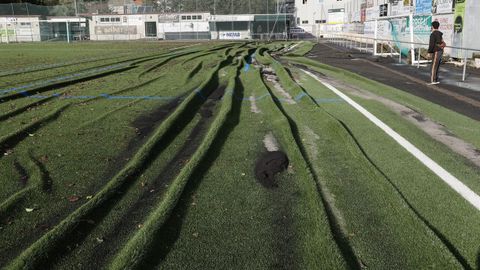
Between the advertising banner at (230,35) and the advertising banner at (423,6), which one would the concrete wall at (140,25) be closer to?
the advertising banner at (230,35)

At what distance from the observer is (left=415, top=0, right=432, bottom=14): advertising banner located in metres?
24.1

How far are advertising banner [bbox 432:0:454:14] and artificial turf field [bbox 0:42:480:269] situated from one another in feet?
51.6

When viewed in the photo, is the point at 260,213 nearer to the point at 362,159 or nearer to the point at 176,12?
the point at 362,159

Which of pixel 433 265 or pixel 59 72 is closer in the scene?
pixel 433 265

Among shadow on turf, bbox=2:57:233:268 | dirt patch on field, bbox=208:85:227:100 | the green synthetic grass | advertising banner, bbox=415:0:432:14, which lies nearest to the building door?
advertising banner, bbox=415:0:432:14

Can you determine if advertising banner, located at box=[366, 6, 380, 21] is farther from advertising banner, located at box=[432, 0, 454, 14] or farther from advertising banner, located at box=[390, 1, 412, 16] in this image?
advertising banner, located at box=[432, 0, 454, 14]

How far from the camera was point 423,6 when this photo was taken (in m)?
24.7

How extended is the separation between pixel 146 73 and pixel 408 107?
1026 cm

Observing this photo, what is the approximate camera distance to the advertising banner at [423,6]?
24.1m

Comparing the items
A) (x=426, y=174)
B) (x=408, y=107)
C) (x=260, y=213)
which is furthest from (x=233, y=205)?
(x=408, y=107)

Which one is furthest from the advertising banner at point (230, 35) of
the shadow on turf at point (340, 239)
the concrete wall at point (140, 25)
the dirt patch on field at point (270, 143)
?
the shadow on turf at point (340, 239)

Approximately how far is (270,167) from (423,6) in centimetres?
2248

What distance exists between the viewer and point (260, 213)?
4.44m

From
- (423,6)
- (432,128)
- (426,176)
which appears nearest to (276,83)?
(432,128)
